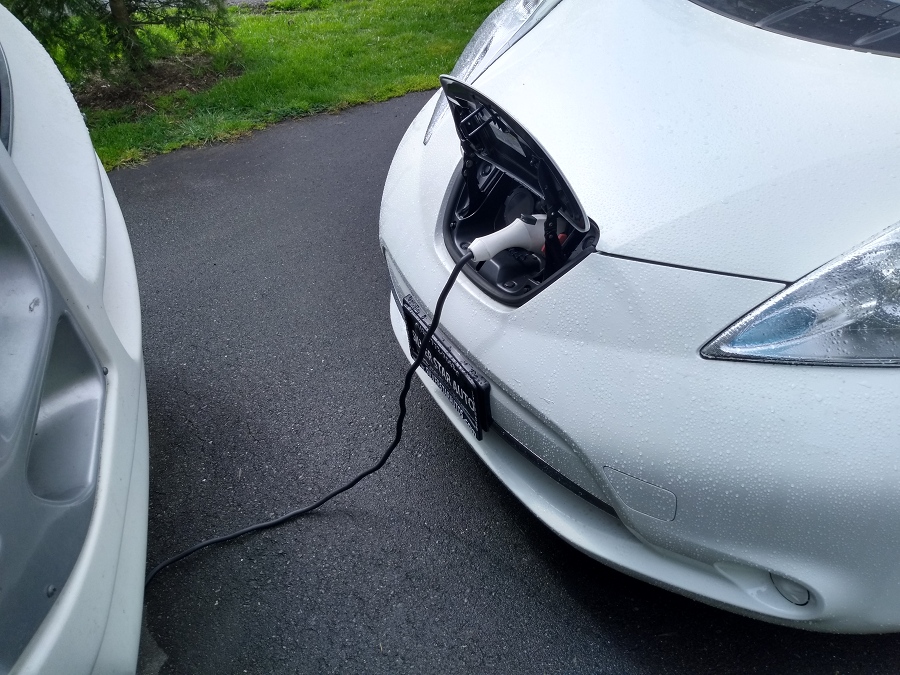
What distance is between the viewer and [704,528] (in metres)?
1.14

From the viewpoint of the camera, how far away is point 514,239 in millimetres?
A: 1449

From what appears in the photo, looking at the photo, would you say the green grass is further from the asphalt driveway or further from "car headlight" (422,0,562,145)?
"car headlight" (422,0,562,145)

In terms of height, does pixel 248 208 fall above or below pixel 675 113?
below

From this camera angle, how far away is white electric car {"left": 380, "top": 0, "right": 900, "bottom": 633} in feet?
3.45

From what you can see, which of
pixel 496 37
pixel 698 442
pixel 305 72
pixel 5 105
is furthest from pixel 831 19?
pixel 305 72

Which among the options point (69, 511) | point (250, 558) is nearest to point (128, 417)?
point (69, 511)

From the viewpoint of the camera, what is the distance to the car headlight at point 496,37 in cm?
191

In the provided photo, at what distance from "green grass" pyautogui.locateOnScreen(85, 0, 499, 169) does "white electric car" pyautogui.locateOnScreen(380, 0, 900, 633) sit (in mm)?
3021

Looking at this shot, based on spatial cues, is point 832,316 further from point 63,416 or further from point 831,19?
point 63,416

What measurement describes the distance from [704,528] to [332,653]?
0.89 metres

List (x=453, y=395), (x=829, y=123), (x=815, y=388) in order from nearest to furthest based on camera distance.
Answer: (x=815, y=388) → (x=829, y=123) → (x=453, y=395)

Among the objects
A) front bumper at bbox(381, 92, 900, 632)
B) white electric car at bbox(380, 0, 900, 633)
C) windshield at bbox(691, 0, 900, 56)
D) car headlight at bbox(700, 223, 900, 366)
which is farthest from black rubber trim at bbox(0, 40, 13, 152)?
windshield at bbox(691, 0, 900, 56)

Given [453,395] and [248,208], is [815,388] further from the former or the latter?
[248,208]

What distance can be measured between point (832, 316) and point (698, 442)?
292 mm
